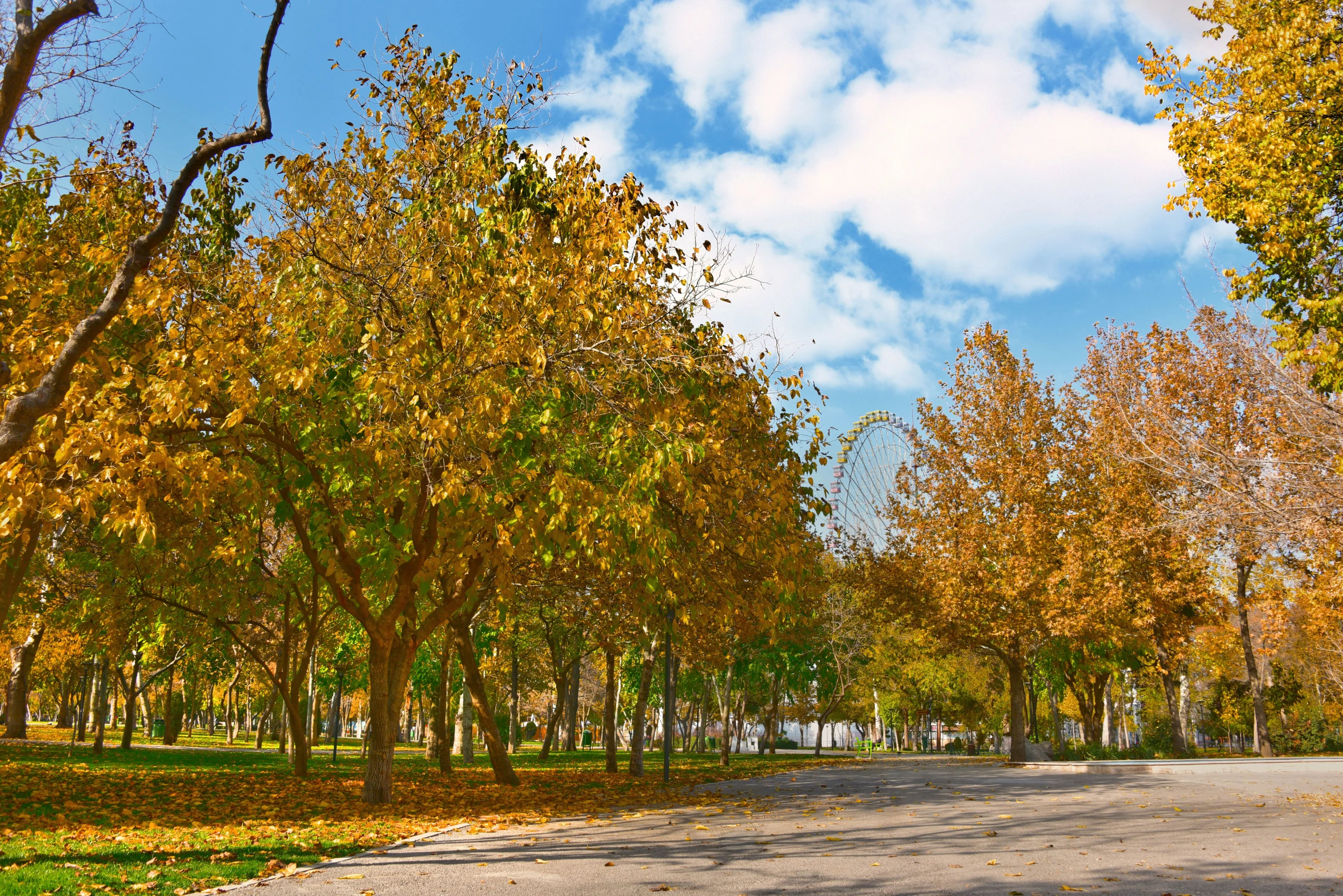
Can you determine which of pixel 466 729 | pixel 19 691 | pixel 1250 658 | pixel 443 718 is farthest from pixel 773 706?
pixel 19 691

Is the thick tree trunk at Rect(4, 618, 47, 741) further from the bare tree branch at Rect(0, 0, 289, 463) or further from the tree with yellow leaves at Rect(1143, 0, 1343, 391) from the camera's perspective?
the tree with yellow leaves at Rect(1143, 0, 1343, 391)

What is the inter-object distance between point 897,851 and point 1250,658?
24786mm

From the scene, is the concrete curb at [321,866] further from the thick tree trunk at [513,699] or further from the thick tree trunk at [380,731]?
the thick tree trunk at [513,699]

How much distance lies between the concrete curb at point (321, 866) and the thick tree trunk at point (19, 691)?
26000 millimetres

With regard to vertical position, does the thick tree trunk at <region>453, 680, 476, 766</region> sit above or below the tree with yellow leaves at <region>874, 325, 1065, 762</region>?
below

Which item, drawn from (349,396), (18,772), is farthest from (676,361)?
(18,772)

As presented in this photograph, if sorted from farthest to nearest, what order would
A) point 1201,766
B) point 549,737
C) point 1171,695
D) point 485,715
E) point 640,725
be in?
point 549,737
point 1171,695
point 1201,766
point 640,725
point 485,715

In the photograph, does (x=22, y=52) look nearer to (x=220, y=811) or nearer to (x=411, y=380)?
(x=411, y=380)

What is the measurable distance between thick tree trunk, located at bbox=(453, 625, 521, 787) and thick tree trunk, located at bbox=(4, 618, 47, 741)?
18987mm

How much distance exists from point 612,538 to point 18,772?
14621 mm

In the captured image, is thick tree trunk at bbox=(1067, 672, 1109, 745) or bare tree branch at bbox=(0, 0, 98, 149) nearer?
bare tree branch at bbox=(0, 0, 98, 149)

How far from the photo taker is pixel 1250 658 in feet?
93.5

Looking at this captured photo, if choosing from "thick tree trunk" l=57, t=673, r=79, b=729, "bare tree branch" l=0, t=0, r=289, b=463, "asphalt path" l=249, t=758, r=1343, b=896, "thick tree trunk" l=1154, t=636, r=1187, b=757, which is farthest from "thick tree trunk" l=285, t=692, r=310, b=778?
"thick tree trunk" l=57, t=673, r=79, b=729

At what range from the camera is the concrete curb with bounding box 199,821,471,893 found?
7.14 meters
